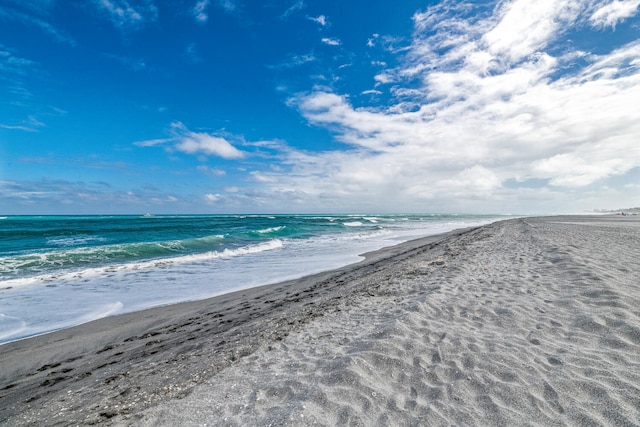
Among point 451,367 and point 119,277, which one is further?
point 119,277

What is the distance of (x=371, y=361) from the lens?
144 inches

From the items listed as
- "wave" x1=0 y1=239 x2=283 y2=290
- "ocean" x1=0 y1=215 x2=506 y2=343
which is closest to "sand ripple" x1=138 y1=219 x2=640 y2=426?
"ocean" x1=0 y1=215 x2=506 y2=343

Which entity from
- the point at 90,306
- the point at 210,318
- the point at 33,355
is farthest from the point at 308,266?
the point at 33,355

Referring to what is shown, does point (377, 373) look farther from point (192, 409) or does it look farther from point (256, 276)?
point (256, 276)

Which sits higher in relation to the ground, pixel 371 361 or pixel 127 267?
pixel 371 361

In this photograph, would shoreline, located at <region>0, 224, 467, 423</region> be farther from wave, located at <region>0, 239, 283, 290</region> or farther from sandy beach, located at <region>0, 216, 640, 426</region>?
wave, located at <region>0, 239, 283, 290</region>

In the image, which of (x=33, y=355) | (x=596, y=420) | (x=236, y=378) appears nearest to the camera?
(x=596, y=420)

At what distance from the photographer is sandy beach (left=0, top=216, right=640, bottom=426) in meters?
2.86

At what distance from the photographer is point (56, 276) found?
12250 mm

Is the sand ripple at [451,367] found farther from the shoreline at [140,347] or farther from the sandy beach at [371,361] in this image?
the shoreline at [140,347]

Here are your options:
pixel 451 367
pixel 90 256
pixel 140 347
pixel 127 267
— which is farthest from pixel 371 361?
pixel 90 256

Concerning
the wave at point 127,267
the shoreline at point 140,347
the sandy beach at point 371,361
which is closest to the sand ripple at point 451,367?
the sandy beach at point 371,361

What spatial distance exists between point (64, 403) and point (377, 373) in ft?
13.3

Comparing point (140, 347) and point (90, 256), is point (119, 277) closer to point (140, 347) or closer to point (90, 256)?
point (90, 256)
